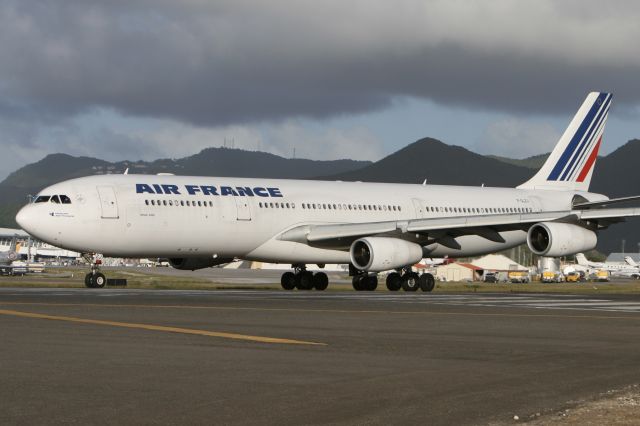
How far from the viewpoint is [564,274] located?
12950cm

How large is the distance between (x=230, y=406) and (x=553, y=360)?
6.18 meters

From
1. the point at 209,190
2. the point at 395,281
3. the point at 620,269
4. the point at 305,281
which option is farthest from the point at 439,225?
the point at 620,269

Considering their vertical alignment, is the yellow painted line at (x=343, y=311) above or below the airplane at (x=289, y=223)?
below

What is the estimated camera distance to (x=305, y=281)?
46344 mm

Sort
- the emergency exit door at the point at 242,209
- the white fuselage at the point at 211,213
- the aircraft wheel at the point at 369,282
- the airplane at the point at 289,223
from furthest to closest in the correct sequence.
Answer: the aircraft wheel at the point at 369,282, the emergency exit door at the point at 242,209, the airplane at the point at 289,223, the white fuselage at the point at 211,213

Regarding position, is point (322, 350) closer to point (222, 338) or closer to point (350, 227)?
point (222, 338)

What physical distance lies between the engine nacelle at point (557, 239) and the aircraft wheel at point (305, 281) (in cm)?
983

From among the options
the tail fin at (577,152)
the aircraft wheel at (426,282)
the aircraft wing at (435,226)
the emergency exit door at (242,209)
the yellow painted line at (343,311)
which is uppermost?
the tail fin at (577,152)

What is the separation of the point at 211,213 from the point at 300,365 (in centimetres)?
2789

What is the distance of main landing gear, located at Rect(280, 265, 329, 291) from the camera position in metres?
46.1

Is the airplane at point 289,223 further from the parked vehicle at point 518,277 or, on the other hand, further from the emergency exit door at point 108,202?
the parked vehicle at point 518,277

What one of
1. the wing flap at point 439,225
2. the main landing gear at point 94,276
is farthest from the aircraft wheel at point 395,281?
the main landing gear at point 94,276

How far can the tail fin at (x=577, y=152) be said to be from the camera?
5547 centimetres

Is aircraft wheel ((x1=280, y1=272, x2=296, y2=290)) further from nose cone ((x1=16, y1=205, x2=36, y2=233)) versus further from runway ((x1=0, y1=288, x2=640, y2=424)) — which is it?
runway ((x1=0, y1=288, x2=640, y2=424))
